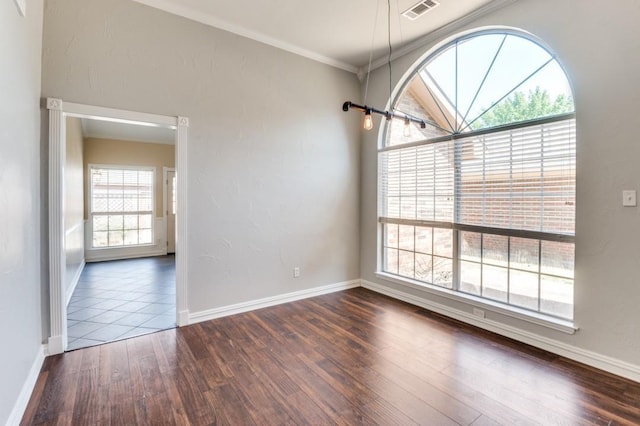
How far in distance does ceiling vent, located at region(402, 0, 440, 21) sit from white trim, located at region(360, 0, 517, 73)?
0.43 m

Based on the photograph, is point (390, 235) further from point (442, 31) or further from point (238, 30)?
point (238, 30)

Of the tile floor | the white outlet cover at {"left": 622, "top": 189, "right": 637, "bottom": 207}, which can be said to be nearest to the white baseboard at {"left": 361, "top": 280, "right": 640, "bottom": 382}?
the white outlet cover at {"left": 622, "top": 189, "right": 637, "bottom": 207}

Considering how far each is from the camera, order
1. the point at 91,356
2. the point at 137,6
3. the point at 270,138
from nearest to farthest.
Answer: the point at 91,356 < the point at 137,6 < the point at 270,138

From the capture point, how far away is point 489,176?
314cm

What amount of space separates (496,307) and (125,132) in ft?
23.5

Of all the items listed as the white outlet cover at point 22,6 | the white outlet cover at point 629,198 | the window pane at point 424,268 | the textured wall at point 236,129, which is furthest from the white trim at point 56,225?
the white outlet cover at point 629,198

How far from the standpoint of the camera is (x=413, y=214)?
396 cm

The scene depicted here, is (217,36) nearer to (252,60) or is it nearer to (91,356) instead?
(252,60)

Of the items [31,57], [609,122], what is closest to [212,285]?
[31,57]

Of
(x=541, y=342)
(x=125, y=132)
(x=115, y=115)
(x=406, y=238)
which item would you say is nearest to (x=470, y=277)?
(x=541, y=342)

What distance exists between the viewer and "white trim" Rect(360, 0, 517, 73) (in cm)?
295

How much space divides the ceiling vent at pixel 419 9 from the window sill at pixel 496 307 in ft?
9.67

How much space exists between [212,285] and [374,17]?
3.32 meters

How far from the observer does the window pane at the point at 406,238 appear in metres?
4.01
